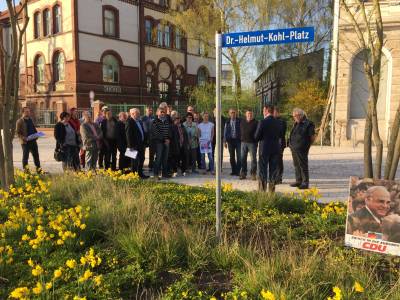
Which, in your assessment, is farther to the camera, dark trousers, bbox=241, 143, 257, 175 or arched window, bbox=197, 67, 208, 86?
arched window, bbox=197, 67, 208, 86

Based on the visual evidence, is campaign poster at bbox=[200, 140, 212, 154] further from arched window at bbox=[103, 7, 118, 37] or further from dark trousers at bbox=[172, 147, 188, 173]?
arched window at bbox=[103, 7, 118, 37]

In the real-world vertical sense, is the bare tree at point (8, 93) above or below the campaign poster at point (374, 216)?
above

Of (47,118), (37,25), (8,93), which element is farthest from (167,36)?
(8,93)

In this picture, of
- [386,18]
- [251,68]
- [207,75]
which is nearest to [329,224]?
[386,18]

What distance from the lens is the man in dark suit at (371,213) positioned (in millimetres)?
3742

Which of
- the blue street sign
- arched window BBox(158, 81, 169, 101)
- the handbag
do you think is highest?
arched window BBox(158, 81, 169, 101)

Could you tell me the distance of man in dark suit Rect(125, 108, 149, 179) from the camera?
30.4 feet

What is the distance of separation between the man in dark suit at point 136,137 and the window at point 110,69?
22721mm

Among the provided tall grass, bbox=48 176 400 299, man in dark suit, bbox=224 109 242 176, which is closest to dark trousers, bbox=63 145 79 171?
man in dark suit, bbox=224 109 242 176

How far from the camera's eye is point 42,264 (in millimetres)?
3781

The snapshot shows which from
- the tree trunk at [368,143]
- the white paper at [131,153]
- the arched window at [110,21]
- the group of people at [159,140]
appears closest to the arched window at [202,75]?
the arched window at [110,21]

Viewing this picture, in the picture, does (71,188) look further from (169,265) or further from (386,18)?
(386,18)

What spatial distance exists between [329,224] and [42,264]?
11.9 feet

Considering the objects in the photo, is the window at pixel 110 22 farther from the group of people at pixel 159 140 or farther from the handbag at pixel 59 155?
the handbag at pixel 59 155
